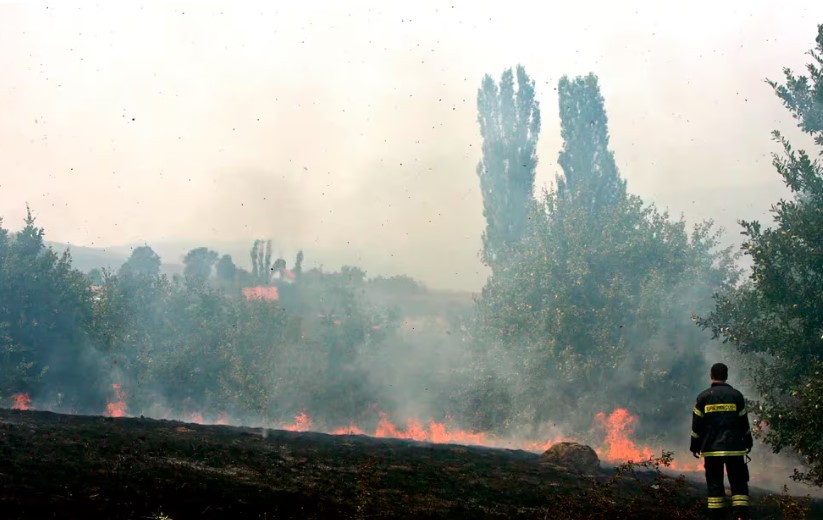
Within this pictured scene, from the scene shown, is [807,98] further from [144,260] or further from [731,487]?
[144,260]

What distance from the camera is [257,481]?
1555 cm

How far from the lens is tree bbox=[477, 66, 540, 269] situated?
63.7m

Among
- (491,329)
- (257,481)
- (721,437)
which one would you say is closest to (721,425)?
(721,437)

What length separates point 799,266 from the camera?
24.5 m

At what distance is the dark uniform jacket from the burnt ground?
1.14 metres

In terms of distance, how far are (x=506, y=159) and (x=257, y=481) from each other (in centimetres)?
5407

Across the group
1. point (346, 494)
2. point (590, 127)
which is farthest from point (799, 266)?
point (590, 127)

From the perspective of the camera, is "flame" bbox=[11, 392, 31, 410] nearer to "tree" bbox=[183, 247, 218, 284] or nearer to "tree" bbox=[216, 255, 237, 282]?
"tree" bbox=[216, 255, 237, 282]

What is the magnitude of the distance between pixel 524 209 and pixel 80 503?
55.6 m

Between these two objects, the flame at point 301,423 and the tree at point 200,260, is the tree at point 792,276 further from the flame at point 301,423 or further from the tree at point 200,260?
the tree at point 200,260

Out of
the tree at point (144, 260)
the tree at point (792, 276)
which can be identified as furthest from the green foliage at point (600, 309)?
the tree at point (144, 260)

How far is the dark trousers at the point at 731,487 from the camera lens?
40.4 ft

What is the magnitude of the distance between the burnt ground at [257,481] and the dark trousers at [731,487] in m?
0.32

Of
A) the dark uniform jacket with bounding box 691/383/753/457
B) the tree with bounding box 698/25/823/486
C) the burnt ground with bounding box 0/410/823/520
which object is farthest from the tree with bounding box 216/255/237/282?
the dark uniform jacket with bounding box 691/383/753/457
